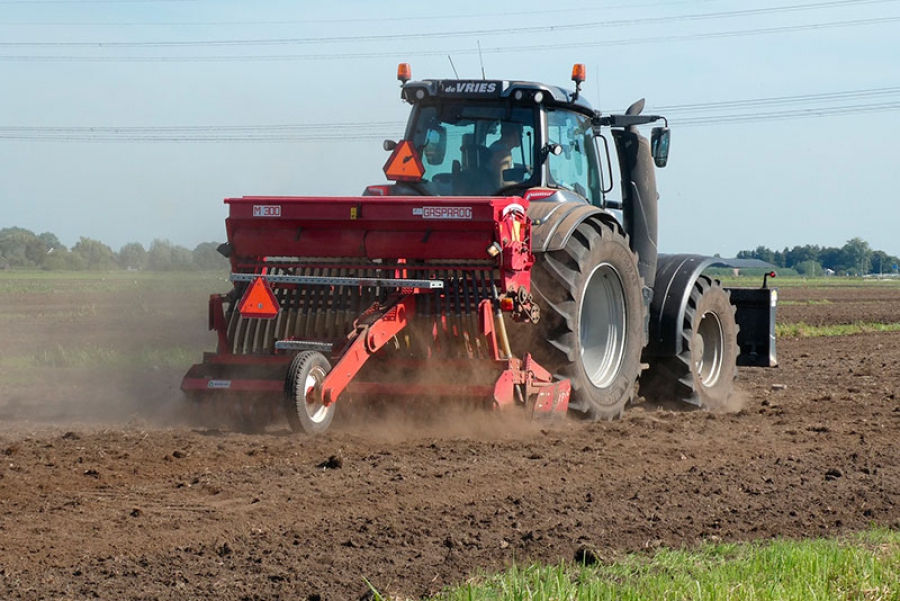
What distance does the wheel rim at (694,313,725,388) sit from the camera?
10328mm

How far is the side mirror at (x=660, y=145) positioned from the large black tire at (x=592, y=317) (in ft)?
2.37

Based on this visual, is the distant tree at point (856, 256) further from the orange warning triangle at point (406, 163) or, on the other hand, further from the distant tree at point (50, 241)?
the orange warning triangle at point (406, 163)

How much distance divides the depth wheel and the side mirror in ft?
10.9

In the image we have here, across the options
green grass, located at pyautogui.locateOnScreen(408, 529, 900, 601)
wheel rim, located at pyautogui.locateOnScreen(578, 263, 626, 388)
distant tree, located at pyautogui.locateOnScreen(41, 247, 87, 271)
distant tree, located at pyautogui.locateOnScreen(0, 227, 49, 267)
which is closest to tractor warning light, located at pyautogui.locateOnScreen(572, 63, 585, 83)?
wheel rim, located at pyautogui.locateOnScreen(578, 263, 626, 388)

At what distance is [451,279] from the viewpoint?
7.71 metres

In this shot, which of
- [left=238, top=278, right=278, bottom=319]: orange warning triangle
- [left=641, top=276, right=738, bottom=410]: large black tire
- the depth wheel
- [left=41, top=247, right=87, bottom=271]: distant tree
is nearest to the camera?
the depth wheel

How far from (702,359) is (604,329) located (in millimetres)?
1951

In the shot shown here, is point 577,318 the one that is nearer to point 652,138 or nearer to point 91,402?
point 652,138

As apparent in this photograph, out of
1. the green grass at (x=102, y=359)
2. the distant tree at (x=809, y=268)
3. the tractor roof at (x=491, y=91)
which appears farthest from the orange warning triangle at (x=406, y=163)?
the distant tree at (x=809, y=268)

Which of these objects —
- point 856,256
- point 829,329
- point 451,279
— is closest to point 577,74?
point 451,279

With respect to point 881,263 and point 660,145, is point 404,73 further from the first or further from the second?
point 881,263

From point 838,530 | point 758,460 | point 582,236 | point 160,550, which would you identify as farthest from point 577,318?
point 160,550

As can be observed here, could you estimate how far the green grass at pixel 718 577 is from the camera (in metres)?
3.99

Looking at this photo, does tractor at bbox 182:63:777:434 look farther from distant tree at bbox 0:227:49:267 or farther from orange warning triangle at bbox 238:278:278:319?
distant tree at bbox 0:227:49:267
